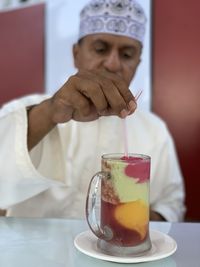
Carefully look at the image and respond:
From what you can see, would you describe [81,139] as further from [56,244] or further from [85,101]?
[56,244]

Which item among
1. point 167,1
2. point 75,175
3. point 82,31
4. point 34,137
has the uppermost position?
point 167,1

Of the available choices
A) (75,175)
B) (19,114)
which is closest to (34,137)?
(19,114)

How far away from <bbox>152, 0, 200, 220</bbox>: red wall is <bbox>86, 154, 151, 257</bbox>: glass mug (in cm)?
129

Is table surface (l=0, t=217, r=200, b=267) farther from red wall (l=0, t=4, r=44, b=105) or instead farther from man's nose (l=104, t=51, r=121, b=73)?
red wall (l=0, t=4, r=44, b=105)

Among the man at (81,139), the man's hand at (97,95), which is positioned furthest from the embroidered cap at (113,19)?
the man's hand at (97,95)

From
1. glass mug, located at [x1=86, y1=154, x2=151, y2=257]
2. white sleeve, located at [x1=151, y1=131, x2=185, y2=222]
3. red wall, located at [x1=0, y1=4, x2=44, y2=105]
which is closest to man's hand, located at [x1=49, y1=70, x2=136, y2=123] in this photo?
glass mug, located at [x1=86, y1=154, x2=151, y2=257]

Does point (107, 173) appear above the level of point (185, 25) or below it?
below

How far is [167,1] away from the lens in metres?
1.84

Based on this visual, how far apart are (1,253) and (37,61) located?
162cm

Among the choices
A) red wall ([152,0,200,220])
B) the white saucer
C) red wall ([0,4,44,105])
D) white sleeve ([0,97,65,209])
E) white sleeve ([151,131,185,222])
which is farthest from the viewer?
red wall ([0,4,44,105])

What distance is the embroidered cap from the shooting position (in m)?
1.36

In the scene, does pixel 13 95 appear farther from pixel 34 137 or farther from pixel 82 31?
pixel 34 137

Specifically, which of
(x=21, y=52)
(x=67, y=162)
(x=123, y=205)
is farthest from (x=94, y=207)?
(x=21, y=52)

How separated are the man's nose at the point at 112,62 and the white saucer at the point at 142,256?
739 mm
